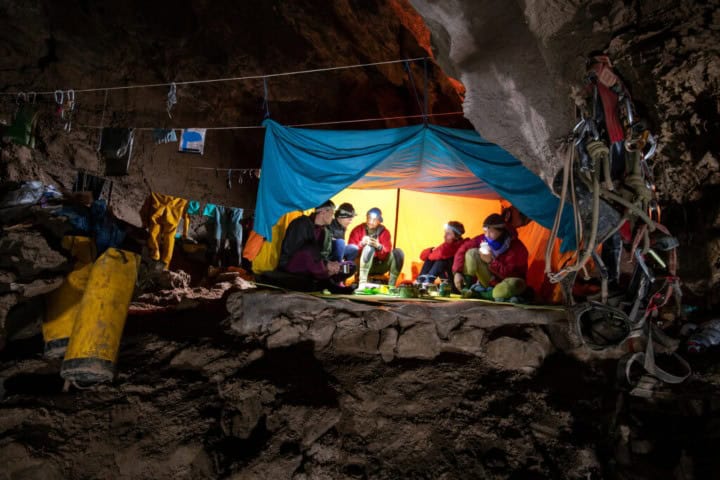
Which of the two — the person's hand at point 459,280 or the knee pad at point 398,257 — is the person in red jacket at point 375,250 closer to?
the knee pad at point 398,257

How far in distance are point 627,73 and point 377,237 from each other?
456 cm

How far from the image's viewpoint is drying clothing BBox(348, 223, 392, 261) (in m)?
6.69

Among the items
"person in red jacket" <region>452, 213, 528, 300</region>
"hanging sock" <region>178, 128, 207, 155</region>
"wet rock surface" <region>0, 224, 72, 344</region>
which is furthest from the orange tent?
"wet rock surface" <region>0, 224, 72, 344</region>

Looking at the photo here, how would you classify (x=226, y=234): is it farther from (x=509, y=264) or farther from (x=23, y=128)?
(x=509, y=264)

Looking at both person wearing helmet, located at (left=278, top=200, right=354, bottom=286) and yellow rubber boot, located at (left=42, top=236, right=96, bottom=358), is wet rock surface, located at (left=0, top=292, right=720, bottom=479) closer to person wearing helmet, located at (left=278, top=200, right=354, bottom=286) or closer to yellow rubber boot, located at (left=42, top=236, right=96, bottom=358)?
yellow rubber boot, located at (left=42, top=236, right=96, bottom=358)

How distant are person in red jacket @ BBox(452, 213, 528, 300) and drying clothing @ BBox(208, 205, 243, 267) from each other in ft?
18.0

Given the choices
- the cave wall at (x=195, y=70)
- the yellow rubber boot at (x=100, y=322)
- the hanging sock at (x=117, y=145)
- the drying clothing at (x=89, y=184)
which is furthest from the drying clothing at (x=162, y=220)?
the yellow rubber boot at (x=100, y=322)

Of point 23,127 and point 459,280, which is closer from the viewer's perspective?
point 459,280

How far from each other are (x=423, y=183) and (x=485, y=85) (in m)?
3.26

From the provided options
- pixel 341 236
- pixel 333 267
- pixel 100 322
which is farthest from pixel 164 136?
pixel 100 322

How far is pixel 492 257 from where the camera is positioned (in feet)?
18.6

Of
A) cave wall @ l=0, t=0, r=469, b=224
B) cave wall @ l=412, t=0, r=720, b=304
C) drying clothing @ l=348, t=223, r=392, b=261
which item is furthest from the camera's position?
cave wall @ l=0, t=0, r=469, b=224

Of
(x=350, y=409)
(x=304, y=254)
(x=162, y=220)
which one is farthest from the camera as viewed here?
(x=162, y=220)

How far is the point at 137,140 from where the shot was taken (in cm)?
996
